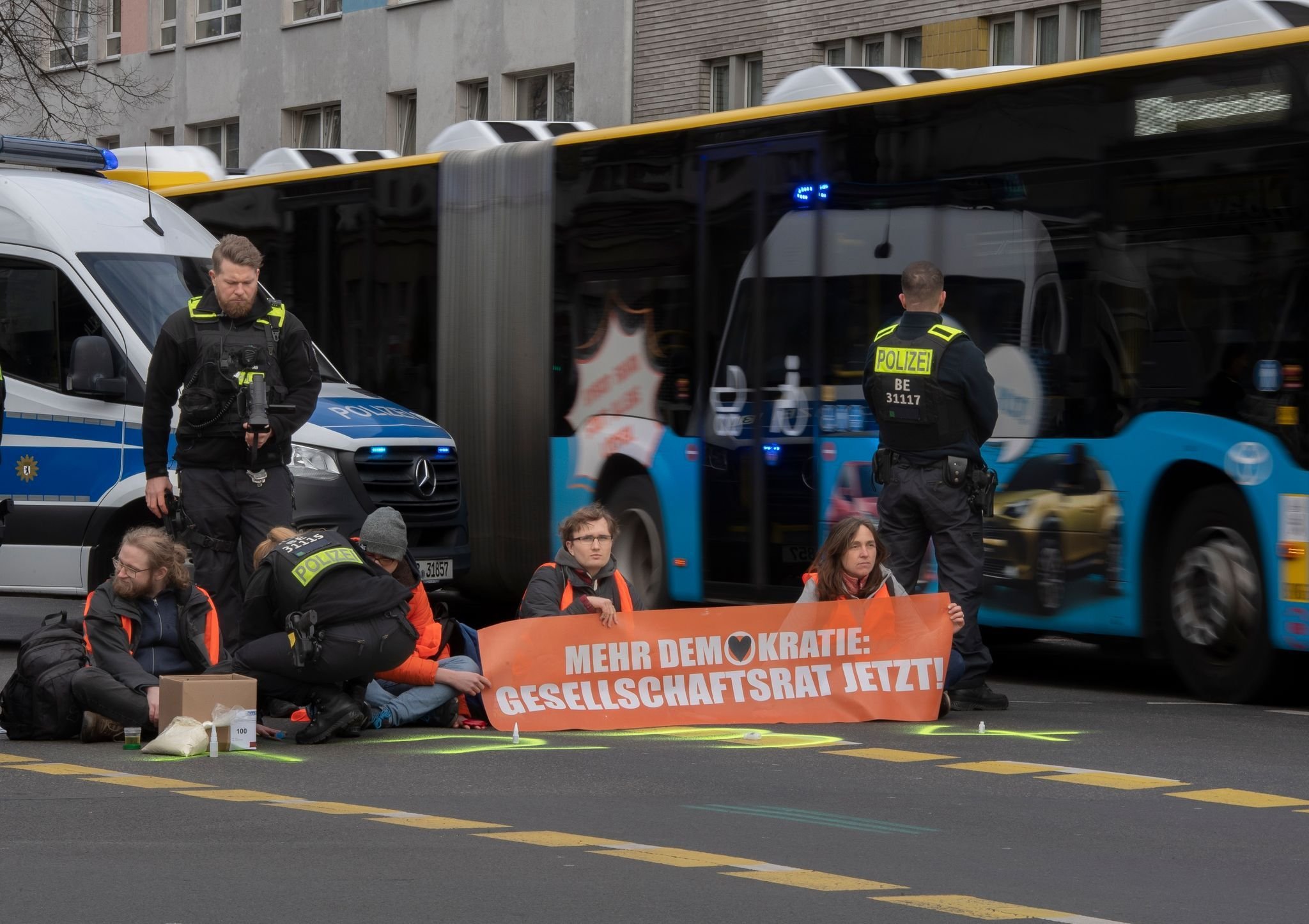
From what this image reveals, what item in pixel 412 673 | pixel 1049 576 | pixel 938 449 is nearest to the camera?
pixel 412 673

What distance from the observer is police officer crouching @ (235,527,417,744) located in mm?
9273

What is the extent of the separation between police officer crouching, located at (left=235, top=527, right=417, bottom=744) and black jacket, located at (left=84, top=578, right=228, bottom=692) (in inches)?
9.9

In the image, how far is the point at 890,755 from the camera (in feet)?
29.7

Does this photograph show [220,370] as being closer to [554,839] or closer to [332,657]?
[332,657]

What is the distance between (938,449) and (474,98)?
79.6 ft

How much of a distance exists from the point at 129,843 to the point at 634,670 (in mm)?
3568

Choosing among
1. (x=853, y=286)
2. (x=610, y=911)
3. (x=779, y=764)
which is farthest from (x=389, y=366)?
(x=610, y=911)

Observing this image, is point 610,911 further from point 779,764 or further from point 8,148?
point 8,148

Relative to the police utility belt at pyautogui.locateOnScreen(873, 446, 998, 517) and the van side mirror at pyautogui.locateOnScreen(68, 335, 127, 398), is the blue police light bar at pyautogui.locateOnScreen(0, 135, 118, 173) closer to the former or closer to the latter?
the van side mirror at pyautogui.locateOnScreen(68, 335, 127, 398)

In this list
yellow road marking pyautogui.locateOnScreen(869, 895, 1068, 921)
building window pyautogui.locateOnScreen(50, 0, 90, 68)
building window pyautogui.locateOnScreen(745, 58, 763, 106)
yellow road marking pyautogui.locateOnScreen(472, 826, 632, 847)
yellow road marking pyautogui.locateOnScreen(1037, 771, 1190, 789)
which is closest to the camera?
yellow road marking pyautogui.locateOnScreen(869, 895, 1068, 921)

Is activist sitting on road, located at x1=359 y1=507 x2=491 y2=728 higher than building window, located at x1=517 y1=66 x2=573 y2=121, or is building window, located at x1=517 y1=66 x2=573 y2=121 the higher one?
building window, located at x1=517 y1=66 x2=573 y2=121

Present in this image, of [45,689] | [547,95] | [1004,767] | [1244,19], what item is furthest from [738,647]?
[547,95]

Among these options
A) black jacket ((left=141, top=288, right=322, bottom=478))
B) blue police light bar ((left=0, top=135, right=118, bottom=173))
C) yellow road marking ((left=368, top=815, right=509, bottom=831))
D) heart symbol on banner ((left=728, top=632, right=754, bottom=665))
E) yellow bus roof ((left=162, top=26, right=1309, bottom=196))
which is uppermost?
yellow bus roof ((left=162, top=26, right=1309, bottom=196))

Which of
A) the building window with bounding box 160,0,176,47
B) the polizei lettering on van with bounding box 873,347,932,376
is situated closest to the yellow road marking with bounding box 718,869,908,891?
the polizei lettering on van with bounding box 873,347,932,376
